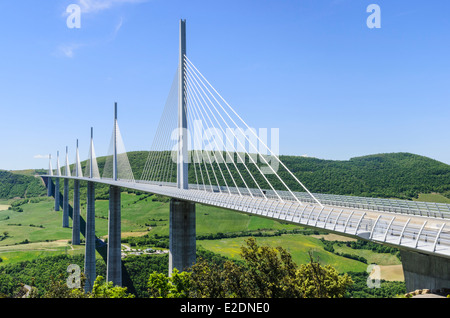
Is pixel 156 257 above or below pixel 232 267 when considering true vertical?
below

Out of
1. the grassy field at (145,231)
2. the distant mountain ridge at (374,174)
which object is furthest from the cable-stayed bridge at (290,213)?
the distant mountain ridge at (374,174)

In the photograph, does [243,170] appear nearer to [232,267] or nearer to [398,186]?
[398,186]

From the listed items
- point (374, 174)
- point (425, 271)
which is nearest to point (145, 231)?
point (374, 174)

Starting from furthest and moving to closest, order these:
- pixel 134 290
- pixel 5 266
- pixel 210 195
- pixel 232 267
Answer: pixel 5 266 → pixel 134 290 → pixel 210 195 → pixel 232 267

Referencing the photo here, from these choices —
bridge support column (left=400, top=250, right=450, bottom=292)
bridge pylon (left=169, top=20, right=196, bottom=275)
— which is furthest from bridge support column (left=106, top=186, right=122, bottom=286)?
bridge support column (left=400, top=250, right=450, bottom=292)
